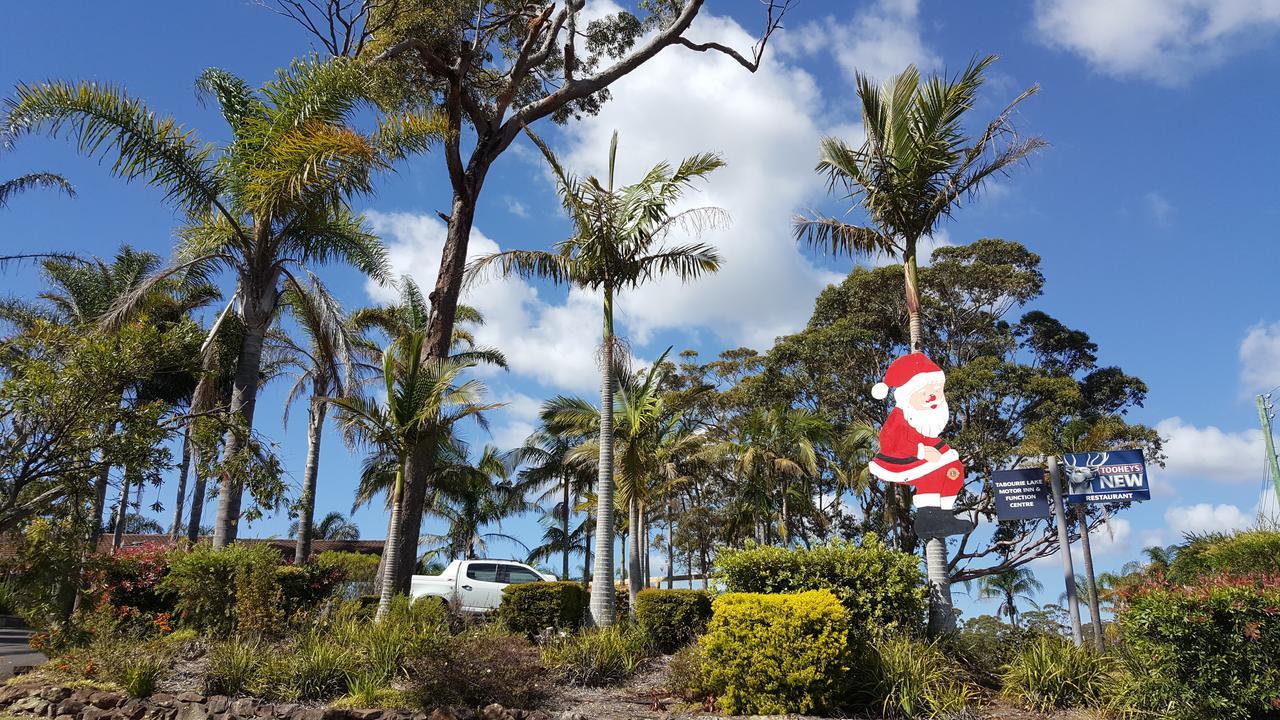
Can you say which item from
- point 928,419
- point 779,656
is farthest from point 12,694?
point 928,419

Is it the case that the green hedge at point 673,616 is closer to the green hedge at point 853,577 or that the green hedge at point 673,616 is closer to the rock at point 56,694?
the green hedge at point 853,577

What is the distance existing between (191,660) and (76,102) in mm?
8268

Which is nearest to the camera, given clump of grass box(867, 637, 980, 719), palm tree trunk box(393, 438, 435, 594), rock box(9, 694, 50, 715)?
clump of grass box(867, 637, 980, 719)

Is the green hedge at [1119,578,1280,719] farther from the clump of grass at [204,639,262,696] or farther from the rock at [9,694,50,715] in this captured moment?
the rock at [9,694,50,715]

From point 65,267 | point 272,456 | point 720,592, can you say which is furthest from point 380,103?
point 65,267

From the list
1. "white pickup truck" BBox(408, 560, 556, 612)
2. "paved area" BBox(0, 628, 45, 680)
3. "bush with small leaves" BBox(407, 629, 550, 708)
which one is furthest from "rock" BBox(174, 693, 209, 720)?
"white pickup truck" BBox(408, 560, 556, 612)

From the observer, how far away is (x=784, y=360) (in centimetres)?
2795

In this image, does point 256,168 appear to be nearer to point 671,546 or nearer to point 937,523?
point 937,523

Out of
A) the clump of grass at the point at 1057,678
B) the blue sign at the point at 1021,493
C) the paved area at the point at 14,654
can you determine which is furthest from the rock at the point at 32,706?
the blue sign at the point at 1021,493

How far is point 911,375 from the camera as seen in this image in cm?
1077

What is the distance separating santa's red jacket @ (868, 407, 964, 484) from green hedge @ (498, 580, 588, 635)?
5.51 metres

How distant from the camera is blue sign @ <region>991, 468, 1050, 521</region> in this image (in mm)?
10648

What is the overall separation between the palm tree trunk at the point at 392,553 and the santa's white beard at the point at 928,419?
24.3 feet

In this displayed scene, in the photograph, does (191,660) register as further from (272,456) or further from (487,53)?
(487,53)
